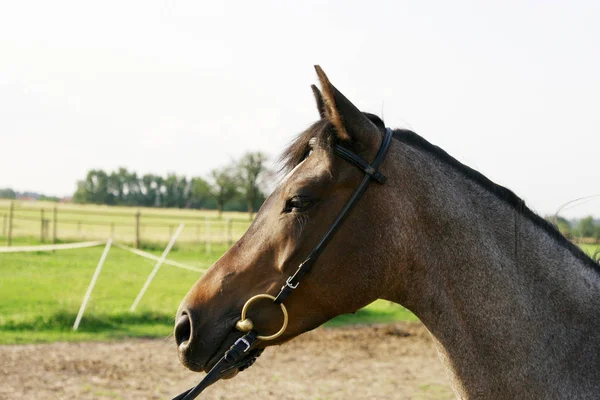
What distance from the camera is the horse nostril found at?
233 centimetres

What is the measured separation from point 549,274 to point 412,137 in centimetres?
89

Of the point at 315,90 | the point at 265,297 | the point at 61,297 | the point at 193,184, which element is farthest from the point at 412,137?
the point at 193,184

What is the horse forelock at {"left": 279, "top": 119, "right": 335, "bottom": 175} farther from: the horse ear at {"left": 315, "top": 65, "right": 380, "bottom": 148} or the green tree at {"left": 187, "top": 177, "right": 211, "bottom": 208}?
the green tree at {"left": 187, "top": 177, "right": 211, "bottom": 208}

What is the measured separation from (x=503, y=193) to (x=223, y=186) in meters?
59.8

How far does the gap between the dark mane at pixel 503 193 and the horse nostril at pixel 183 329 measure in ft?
4.18

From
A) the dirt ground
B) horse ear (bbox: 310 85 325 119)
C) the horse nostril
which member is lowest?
the dirt ground

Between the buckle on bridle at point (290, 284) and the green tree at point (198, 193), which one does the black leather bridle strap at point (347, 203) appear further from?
the green tree at point (198, 193)

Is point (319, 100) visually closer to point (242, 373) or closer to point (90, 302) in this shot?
point (242, 373)

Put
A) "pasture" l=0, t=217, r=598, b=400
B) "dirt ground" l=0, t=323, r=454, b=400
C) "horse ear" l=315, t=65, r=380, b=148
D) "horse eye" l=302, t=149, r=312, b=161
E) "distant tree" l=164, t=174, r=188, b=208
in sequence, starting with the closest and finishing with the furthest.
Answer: "horse ear" l=315, t=65, r=380, b=148
"horse eye" l=302, t=149, r=312, b=161
"dirt ground" l=0, t=323, r=454, b=400
"pasture" l=0, t=217, r=598, b=400
"distant tree" l=164, t=174, r=188, b=208

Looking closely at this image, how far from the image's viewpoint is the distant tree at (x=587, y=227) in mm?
3353

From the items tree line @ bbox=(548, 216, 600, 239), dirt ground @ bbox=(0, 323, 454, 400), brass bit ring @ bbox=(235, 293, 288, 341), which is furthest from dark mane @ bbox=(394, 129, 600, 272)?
dirt ground @ bbox=(0, 323, 454, 400)

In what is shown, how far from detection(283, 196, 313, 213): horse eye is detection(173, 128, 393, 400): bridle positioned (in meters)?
0.14

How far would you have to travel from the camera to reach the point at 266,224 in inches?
95.1

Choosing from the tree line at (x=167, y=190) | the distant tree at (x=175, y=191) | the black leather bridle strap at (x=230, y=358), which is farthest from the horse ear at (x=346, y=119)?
the distant tree at (x=175, y=191)
